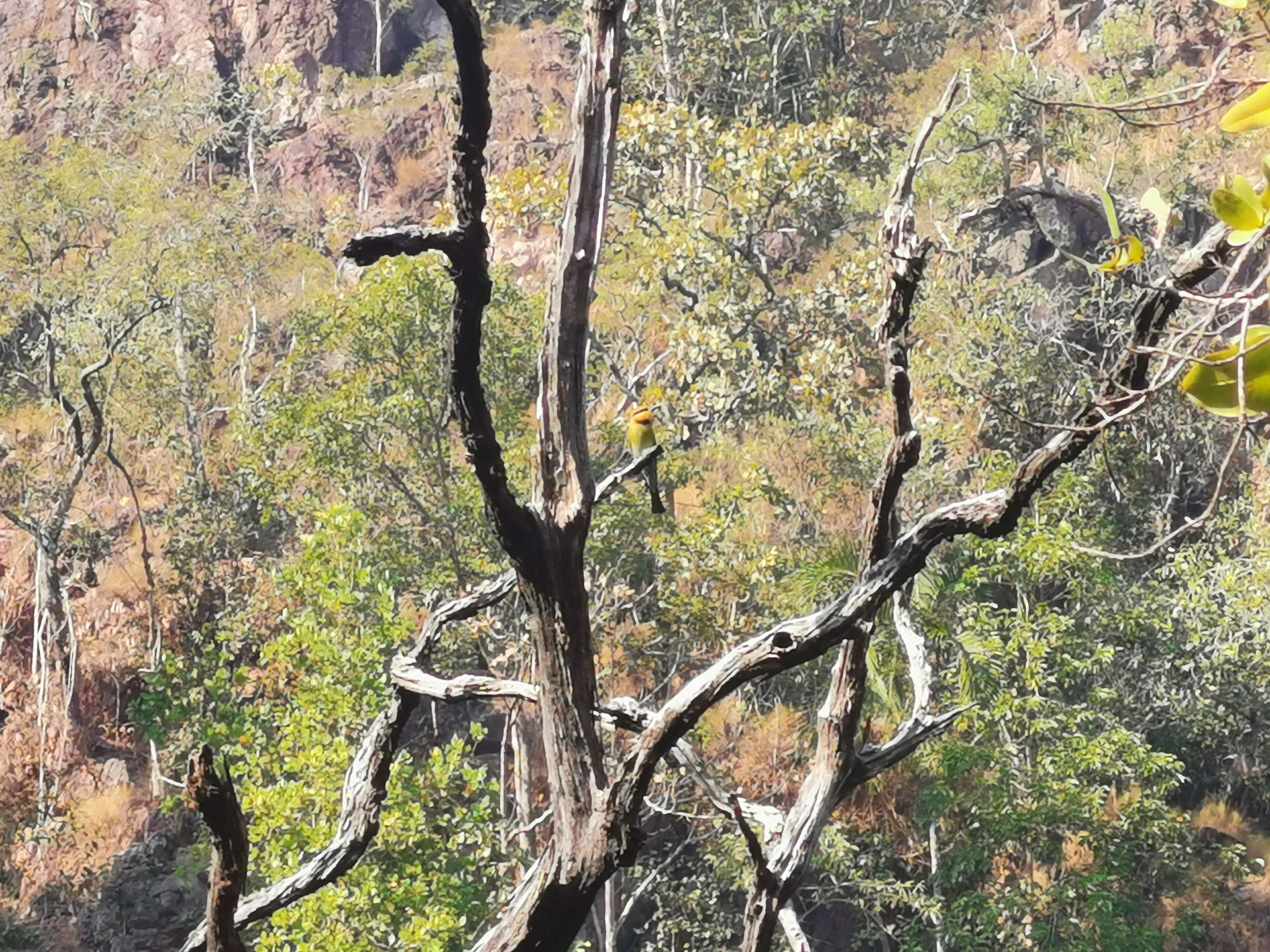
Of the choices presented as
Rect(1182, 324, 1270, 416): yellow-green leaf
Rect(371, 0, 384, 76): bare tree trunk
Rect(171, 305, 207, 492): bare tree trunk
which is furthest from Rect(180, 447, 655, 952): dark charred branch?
Rect(371, 0, 384, 76): bare tree trunk

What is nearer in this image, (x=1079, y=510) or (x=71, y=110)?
(x=1079, y=510)

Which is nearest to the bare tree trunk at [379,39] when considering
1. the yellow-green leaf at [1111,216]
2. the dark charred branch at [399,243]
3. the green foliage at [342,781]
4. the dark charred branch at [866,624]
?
the green foliage at [342,781]

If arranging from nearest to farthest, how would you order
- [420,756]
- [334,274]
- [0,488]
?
[420,756]
[0,488]
[334,274]

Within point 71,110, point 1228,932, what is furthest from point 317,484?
point 71,110

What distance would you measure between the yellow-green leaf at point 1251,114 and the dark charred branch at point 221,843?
1238 millimetres

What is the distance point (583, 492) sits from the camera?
2.25 metres

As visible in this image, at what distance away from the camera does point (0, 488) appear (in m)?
13.3

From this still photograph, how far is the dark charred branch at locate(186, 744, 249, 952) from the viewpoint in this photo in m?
1.62

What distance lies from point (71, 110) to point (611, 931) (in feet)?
62.3

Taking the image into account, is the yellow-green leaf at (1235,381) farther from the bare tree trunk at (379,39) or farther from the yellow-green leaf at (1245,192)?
the bare tree trunk at (379,39)

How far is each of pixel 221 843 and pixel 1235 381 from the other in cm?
130

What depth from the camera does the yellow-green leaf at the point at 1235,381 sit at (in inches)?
36.4

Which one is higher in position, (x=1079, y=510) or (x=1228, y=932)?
(x=1079, y=510)

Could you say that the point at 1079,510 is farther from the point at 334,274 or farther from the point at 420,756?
the point at 334,274
